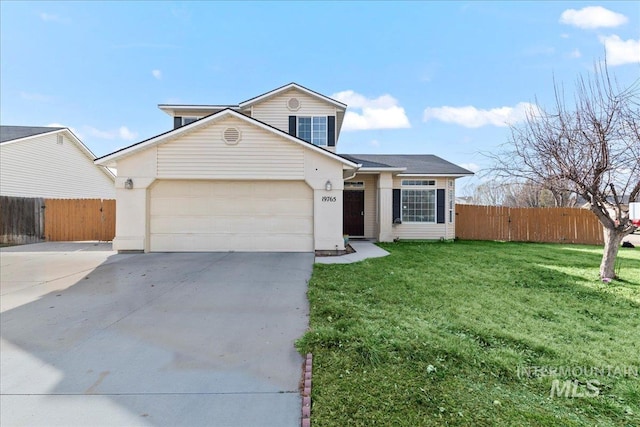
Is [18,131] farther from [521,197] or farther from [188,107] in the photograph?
[521,197]

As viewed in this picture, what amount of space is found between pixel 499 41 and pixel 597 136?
7.82 metres

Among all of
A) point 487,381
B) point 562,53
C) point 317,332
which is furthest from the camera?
point 562,53

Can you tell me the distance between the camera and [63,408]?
8.07ft

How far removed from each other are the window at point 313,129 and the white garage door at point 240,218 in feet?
13.4

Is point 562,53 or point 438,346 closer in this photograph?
point 438,346

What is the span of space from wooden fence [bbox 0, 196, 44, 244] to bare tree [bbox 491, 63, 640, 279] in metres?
19.7

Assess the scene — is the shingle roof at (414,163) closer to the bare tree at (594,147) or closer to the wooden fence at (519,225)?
the wooden fence at (519,225)

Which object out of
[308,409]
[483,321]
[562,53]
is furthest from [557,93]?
[308,409]

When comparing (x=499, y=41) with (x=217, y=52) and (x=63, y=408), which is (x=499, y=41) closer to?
(x=217, y=52)

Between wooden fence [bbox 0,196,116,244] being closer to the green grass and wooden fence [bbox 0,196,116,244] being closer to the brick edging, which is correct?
the green grass

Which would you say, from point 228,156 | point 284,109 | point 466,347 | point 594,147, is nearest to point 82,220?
point 228,156

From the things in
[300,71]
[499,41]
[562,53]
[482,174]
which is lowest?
[482,174]

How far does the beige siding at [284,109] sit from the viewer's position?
1332 centimetres

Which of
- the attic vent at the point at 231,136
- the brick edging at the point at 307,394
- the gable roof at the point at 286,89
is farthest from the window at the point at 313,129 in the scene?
the brick edging at the point at 307,394
